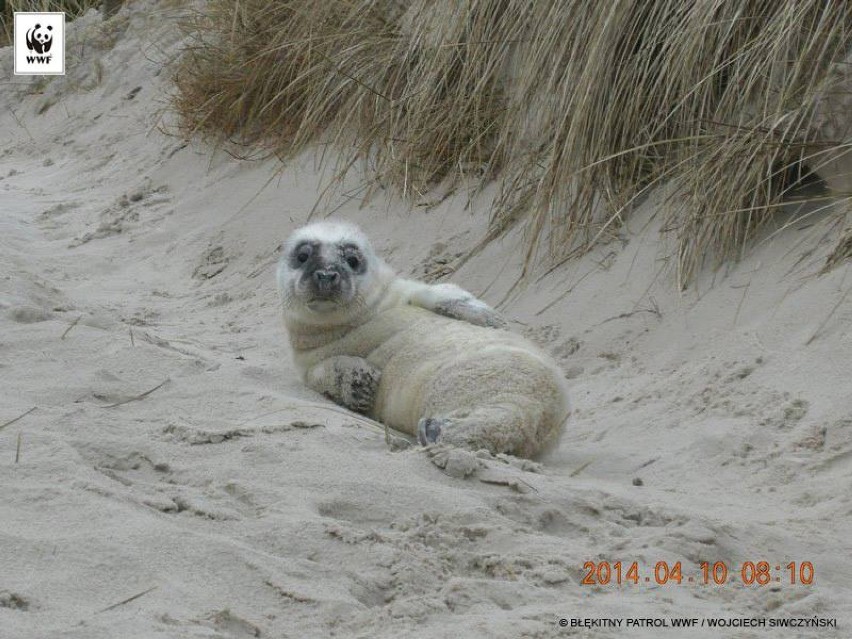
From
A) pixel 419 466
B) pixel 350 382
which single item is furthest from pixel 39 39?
pixel 419 466

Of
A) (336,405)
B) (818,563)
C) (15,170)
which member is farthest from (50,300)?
(15,170)

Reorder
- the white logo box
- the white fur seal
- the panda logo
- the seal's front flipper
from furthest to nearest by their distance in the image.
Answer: the panda logo → the white logo box → the seal's front flipper → the white fur seal

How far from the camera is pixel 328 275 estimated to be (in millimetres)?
5000

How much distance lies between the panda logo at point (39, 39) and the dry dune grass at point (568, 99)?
4.57 metres

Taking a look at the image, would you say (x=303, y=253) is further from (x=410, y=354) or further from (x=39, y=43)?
(x=39, y=43)

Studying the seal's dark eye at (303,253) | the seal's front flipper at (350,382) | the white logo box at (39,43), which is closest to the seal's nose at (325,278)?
the seal's dark eye at (303,253)

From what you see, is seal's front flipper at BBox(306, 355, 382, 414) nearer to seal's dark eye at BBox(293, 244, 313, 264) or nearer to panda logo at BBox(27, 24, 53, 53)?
seal's dark eye at BBox(293, 244, 313, 264)

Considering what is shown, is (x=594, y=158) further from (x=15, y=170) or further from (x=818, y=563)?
(x=15, y=170)

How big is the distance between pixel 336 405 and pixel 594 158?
1.89 meters

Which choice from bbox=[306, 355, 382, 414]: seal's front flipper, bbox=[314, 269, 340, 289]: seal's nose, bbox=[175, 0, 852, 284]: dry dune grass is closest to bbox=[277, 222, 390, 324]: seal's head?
bbox=[314, 269, 340, 289]: seal's nose

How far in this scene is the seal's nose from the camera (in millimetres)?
4996

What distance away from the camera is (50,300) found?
5.29 meters

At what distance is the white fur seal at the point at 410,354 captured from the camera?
3.95 meters

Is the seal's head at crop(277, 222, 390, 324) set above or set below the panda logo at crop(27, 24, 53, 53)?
below
